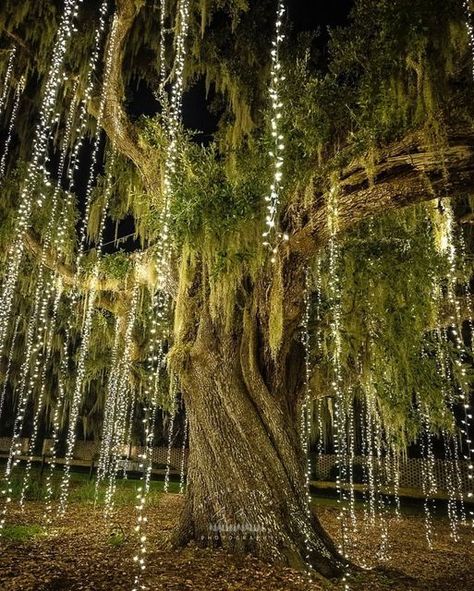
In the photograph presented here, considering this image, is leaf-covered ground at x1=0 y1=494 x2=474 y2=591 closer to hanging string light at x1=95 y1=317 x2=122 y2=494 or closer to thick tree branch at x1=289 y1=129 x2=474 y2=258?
hanging string light at x1=95 y1=317 x2=122 y2=494

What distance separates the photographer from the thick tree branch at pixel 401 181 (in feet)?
12.4

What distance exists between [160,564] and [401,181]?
4.20 metres

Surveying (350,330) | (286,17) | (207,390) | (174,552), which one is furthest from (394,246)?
(174,552)

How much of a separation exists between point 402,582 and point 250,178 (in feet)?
14.1

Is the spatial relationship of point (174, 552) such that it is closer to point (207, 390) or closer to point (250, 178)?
point (207, 390)

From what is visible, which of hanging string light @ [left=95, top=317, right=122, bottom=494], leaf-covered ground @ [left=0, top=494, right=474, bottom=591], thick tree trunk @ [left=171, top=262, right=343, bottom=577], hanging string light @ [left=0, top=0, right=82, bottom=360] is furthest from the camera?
hanging string light @ [left=95, top=317, right=122, bottom=494]

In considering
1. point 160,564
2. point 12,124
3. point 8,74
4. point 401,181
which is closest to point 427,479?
point 160,564

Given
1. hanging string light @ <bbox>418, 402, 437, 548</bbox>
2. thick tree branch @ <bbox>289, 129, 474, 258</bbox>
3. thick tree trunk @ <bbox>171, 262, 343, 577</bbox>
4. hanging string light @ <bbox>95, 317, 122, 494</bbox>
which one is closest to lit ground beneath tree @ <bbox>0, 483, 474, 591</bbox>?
thick tree trunk @ <bbox>171, 262, 343, 577</bbox>

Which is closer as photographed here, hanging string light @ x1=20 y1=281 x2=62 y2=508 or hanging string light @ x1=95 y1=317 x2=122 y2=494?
hanging string light @ x1=20 y1=281 x2=62 y2=508

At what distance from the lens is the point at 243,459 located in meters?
4.78

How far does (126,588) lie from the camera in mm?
3617

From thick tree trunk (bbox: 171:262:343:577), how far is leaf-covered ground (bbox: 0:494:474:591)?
244mm

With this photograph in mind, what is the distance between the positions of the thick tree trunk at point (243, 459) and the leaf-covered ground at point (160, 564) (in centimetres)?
24

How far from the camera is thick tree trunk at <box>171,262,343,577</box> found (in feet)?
14.6
